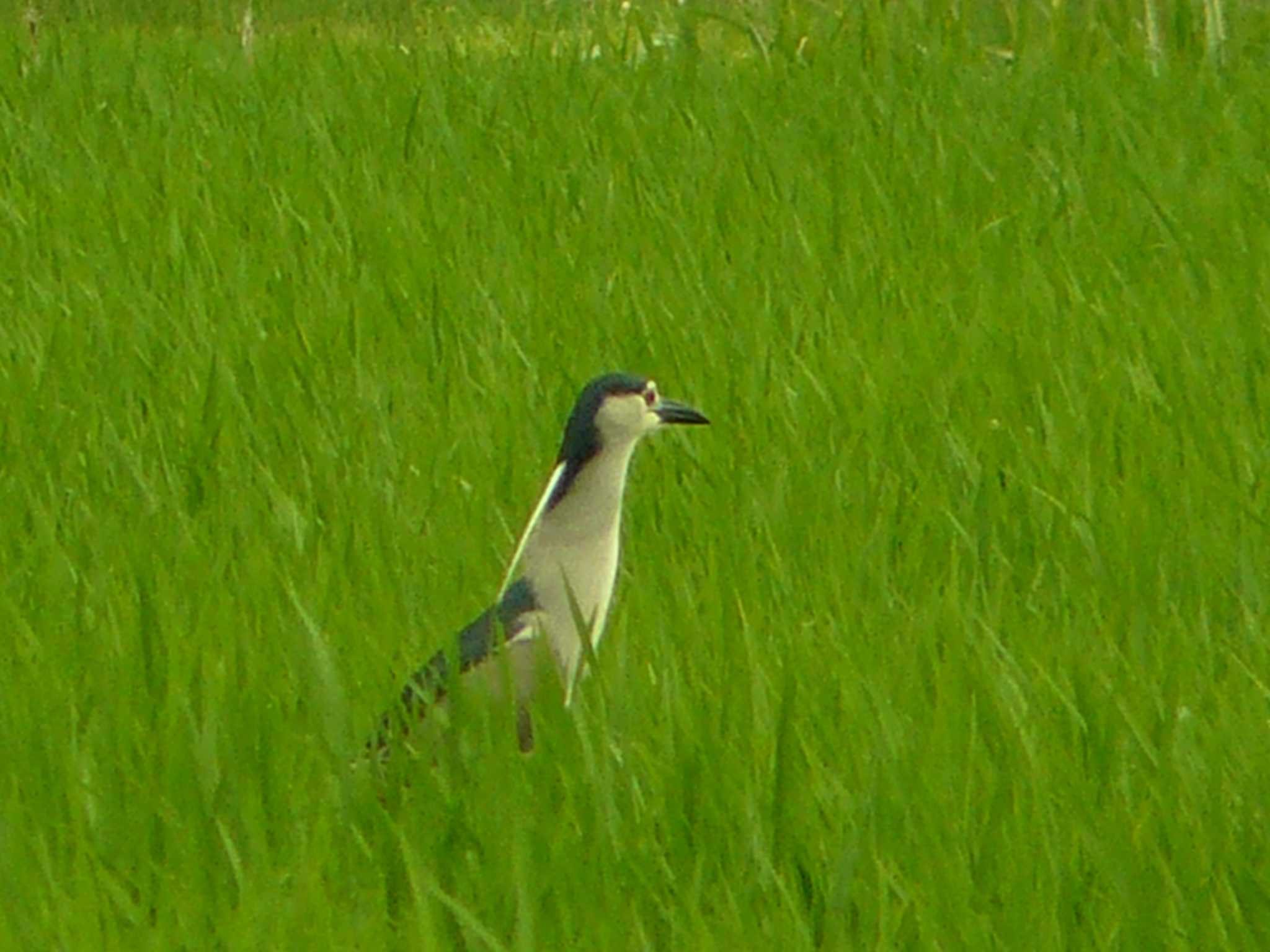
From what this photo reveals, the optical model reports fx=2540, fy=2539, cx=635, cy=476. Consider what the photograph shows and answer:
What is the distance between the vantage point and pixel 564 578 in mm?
2783

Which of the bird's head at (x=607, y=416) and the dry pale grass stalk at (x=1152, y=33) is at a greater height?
the dry pale grass stalk at (x=1152, y=33)

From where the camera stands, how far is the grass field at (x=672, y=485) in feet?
8.21

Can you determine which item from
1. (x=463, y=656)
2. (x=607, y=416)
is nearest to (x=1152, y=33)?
(x=607, y=416)

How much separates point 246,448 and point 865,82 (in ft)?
9.24

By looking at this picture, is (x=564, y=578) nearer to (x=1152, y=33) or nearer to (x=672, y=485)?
(x=672, y=485)

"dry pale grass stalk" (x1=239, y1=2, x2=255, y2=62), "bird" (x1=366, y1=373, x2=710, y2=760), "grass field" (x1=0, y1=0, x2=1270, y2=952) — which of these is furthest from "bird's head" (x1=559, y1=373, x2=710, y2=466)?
"dry pale grass stalk" (x1=239, y1=2, x2=255, y2=62)

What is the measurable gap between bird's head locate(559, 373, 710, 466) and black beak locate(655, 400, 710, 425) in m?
0.04

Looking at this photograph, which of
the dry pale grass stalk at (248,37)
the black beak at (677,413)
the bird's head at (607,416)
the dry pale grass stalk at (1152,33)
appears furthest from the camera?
the dry pale grass stalk at (248,37)

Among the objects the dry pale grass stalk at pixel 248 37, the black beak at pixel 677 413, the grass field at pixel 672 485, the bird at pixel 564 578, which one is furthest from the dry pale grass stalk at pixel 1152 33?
the bird at pixel 564 578

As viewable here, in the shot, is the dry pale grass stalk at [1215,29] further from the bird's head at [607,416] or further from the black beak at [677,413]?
the bird's head at [607,416]

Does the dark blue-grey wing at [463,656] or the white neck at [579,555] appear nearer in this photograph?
the dark blue-grey wing at [463,656]

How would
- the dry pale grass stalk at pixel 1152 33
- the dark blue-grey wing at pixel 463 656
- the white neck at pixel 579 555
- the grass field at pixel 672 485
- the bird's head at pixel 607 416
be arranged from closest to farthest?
the grass field at pixel 672 485, the dark blue-grey wing at pixel 463 656, the white neck at pixel 579 555, the bird's head at pixel 607 416, the dry pale grass stalk at pixel 1152 33

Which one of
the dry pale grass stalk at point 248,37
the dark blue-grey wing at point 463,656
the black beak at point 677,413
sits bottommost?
the dark blue-grey wing at point 463,656

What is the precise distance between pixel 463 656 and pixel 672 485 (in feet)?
2.92
